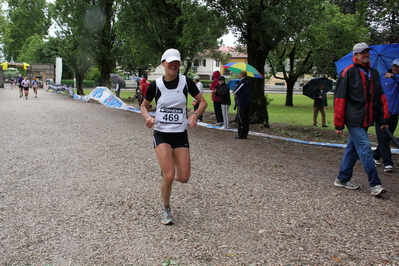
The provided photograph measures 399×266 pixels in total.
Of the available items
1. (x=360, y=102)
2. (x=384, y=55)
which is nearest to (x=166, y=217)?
(x=360, y=102)

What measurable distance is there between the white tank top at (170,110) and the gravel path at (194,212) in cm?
109

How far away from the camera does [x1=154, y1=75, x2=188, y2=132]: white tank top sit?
4.46m

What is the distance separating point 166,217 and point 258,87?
10360mm

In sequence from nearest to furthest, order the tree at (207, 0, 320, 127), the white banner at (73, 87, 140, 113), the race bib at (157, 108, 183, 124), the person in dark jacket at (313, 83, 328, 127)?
the race bib at (157, 108, 183, 124)
the tree at (207, 0, 320, 127)
the person in dark jacket at (313, 83, 328, 127)
the white banner at (73, 87, 140, 113)

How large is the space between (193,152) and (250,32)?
18.4ft

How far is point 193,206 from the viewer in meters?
5.12

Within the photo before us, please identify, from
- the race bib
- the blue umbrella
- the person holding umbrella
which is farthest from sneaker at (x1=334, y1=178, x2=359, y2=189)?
the blue umbrella

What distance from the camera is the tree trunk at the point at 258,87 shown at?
13844 millimetres

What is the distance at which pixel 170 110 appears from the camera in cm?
446

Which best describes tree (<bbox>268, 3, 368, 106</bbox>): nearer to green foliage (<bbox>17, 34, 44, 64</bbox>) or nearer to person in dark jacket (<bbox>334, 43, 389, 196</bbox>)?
person in dark jacket (<bbox>334, 43, 389, 196</bbox>)

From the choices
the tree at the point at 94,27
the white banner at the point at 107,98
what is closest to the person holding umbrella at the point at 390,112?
the white banner at the point at 107,98

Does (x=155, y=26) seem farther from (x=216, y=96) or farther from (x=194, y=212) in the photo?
(x=194, y=212)

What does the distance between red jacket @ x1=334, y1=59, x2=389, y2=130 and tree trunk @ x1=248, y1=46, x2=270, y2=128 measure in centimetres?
814

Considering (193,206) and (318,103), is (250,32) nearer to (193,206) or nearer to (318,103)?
(318,103)
